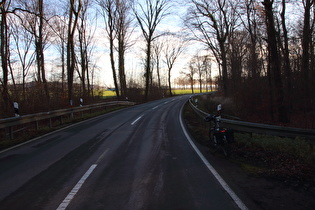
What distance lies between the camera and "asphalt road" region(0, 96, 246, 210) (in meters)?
3.75

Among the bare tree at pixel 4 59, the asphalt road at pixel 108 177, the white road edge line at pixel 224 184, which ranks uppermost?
the bare tree at pixel 4 59

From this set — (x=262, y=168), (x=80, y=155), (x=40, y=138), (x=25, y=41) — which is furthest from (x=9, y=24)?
(x=262, y=168)

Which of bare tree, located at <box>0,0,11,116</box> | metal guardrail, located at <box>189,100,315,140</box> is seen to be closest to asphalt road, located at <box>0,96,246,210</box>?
metal guardrail, located at <box>189,100,315,140</box>

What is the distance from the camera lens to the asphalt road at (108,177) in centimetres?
375

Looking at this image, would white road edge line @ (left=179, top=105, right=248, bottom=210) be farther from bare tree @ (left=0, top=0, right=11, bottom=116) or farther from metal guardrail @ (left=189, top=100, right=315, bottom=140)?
bare tree @ (left=0, top=0, right=11, bottom=116)

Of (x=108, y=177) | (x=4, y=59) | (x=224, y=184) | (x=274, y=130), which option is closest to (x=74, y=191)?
(x=108, y=177)

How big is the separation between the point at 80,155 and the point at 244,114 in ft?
52.3

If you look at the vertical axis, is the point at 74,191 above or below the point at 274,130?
below

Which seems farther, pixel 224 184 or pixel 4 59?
pixel 4 59

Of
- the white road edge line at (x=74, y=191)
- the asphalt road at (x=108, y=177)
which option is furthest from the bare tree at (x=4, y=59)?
the white road edge line at (x=74, y=191)

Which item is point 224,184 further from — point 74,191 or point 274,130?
point 274,130

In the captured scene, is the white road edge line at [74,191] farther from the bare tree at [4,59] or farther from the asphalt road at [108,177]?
the bare tree at [4,59]

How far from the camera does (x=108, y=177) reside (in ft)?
15.9

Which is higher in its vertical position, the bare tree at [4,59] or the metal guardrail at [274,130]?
the bare tree at [4,59]
